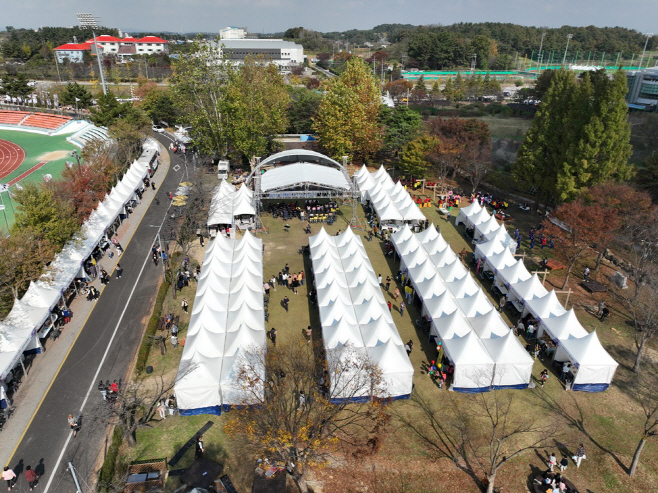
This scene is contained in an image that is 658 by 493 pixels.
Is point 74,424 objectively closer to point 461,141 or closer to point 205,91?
point 205,91

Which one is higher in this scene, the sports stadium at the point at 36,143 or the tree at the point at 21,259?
the tree at the point at 21,259

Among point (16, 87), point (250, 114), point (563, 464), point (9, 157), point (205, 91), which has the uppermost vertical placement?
point (205, 91)

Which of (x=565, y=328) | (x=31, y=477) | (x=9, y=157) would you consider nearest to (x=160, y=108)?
(x=9, y=157)

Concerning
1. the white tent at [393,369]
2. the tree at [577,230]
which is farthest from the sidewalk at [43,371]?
the tree at [577,230]

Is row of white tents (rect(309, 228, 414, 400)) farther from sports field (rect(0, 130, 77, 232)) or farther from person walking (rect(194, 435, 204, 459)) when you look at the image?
sports field (rect(0, 130, 77, 232))

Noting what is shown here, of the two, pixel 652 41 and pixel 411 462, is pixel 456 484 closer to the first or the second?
pixel 411 462

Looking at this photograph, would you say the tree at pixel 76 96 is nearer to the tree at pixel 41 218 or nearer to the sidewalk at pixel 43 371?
the tree at pixel 41 218
